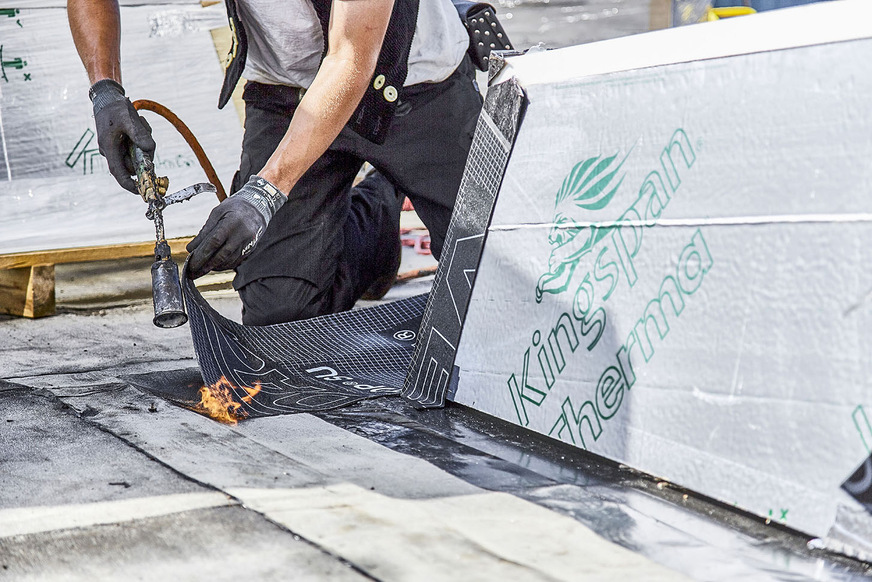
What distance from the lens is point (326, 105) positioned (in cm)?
205

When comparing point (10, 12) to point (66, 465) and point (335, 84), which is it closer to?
point (335, 84)

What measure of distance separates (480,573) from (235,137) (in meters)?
2.79

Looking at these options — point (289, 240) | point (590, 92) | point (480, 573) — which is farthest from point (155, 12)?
point (480, 573)

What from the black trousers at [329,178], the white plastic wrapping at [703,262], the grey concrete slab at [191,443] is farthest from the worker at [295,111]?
the white plastic wrapping at [703,262]

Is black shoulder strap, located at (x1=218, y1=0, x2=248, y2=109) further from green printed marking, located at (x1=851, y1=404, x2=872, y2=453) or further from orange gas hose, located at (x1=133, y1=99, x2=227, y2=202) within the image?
green printed marking, located at (x1=851, y1=404, x2=872, y2=453)

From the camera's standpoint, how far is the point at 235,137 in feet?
12.2

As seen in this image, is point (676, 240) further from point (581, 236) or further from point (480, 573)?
point (480, 573)

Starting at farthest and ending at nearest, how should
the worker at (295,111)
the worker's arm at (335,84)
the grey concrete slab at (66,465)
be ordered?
the worker at (295,111) → the worker's arm at (335,84) → the grey concrete slab at (66,465)

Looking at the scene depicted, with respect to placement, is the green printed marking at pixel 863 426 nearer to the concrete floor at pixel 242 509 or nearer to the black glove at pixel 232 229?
the concrete floor at pixel 242 509

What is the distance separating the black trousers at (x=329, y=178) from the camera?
2.51 meters

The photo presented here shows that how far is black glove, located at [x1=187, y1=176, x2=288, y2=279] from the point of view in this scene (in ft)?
6.34

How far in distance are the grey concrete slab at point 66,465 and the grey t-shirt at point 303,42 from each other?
1032 mm

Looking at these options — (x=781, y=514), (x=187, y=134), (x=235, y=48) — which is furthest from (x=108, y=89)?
(x=781, y=514)

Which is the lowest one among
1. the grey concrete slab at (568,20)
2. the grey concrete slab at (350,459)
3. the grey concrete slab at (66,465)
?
Answer: the grey concrete slab at (66,465)
